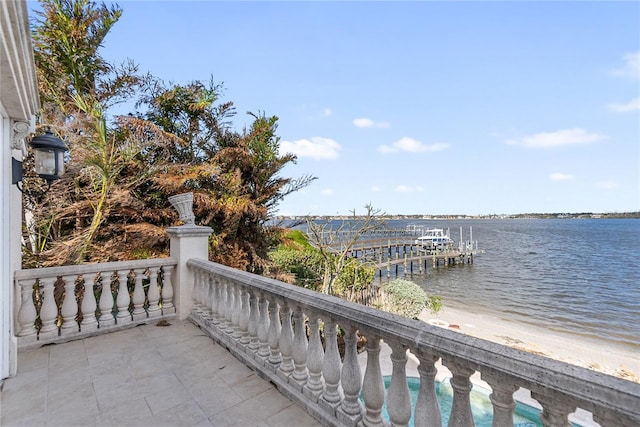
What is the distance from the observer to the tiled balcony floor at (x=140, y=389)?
6.37 ft

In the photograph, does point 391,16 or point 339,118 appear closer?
point 391,16

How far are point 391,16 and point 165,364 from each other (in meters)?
6.38

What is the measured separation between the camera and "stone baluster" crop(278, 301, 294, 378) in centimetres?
223

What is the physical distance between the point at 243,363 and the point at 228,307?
599 millimetres

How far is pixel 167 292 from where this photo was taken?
3898 millimetres

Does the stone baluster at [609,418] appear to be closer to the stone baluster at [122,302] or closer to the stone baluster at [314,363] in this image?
the stone baluster at [314,363]

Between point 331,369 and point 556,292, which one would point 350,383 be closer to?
point 331,369

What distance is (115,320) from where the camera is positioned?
352 cm

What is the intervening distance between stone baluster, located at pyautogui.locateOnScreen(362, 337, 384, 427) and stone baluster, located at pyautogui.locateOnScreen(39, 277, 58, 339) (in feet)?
11.4

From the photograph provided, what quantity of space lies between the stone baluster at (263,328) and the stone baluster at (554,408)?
1949 millimetres

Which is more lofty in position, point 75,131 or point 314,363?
point 75,131

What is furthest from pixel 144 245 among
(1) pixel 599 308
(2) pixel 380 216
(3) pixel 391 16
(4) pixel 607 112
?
(1) pixel 599 308

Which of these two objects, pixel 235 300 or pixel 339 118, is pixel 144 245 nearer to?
pixel 235 300

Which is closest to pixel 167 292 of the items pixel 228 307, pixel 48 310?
pixel 48 310
